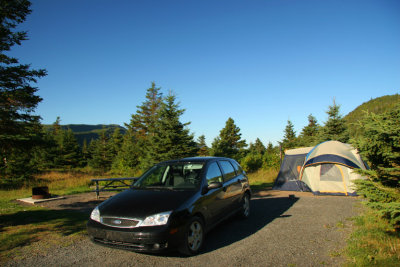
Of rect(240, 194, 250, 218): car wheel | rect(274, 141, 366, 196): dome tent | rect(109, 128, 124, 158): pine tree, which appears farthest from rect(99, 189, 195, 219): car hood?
rect(109, 128, 124, 158): pine tree

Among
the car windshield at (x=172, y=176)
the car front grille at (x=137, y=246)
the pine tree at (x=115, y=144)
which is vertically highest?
the pine tree at (x=115, y=144)

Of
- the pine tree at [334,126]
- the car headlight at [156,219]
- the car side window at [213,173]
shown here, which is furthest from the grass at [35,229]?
the pine tree at [334,126]

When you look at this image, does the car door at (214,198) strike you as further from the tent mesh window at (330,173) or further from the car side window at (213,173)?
the tent mesh window at (330,173)

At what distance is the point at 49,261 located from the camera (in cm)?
398

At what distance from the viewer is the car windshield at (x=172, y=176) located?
16.6ft

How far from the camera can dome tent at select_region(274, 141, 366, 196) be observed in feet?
32.9

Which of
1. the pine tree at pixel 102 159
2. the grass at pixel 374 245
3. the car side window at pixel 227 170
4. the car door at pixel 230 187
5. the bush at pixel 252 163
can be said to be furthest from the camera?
the pine tree at pixel 102 159

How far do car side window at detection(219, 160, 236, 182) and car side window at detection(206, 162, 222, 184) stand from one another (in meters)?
0.29

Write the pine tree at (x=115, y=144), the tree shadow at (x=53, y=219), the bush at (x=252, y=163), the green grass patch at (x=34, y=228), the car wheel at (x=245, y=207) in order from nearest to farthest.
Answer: the green grass patch at (x=34, y=228), the tree shadow at (x=53, y=219), the car wheel at (x=245, y=207), the bush at (x=252, y=163), the pine tree at (x=115, y=144)

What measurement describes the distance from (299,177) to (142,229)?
31.9 feet

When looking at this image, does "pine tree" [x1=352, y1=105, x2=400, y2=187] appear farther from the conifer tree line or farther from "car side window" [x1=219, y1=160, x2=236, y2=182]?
"car side window" [x1=219, y1=160, x2=236, y2=182]

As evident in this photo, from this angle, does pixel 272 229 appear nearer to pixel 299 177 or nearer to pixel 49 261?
pixel 49 261

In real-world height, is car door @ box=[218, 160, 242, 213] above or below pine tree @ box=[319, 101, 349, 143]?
below

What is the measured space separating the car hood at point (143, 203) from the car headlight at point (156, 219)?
7 cm
